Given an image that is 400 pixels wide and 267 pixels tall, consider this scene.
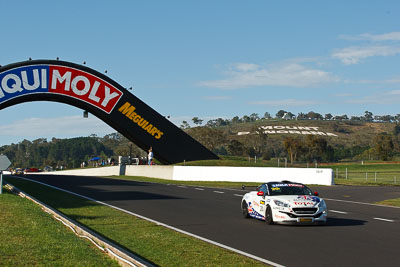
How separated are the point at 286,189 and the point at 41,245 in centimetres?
835

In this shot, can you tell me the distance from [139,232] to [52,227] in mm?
2028

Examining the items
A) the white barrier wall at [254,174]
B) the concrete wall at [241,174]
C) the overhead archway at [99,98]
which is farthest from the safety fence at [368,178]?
the overhead archway at [99,98]

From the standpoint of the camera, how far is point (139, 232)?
13.4 metres

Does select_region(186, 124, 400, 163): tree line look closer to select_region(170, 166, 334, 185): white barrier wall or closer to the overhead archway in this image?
the overhead archway

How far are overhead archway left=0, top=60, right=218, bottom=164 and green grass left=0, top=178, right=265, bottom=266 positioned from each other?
25932 mm

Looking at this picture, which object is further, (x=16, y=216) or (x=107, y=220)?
(x=107, y=220)

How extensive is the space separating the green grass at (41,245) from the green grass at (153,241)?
0.95 m

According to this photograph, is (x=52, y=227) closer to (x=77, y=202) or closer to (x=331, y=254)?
(x=331, y=254)

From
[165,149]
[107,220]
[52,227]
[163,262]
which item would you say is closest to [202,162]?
[165,149]

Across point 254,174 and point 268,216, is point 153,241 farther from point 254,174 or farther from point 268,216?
point 254,174

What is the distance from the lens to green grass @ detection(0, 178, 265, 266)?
382 inches

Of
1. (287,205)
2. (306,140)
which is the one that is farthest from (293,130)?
(287,205)

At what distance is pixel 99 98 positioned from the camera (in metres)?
45.8

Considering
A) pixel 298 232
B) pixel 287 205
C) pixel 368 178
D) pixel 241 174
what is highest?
pixel 368 178
